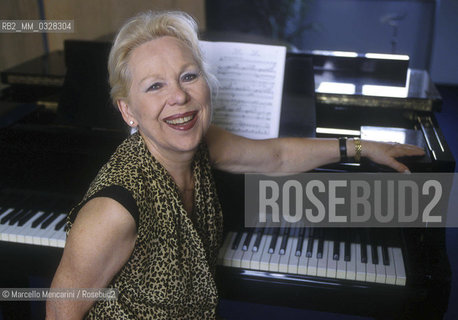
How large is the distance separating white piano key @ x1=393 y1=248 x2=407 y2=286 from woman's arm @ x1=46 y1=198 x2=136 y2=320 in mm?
984

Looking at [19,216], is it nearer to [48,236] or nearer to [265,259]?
[48,236]

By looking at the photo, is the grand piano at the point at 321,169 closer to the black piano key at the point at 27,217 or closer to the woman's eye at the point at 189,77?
the black piano key at the point at 27,217

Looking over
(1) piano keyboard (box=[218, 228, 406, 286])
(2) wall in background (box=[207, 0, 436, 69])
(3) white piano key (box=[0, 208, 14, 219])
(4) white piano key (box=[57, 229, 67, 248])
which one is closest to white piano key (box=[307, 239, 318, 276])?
(1) piano keyboard (box=[218, 228, 406, 286])

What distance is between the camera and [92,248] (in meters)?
1.45

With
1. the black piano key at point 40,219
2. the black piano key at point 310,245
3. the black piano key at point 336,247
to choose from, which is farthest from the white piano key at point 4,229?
the black piano key at point 336,247

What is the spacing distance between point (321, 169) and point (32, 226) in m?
1.24

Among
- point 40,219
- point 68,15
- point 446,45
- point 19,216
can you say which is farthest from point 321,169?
point 446,45

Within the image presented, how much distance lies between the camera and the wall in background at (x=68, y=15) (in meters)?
3.10

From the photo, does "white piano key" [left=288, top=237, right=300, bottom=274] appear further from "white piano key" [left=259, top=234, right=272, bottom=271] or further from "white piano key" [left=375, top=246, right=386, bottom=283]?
"white piano key" [left=375, top=246, right=386, bottom=283]

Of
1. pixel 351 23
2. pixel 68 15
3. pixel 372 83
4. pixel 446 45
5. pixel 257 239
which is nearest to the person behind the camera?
pixel 257 239

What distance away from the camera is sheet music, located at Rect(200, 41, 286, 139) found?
212 cm

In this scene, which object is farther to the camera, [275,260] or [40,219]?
[40,219]

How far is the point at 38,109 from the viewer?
2.75 meters

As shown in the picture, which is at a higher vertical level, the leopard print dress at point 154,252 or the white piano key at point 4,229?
the leopard print dress at point 154,252
